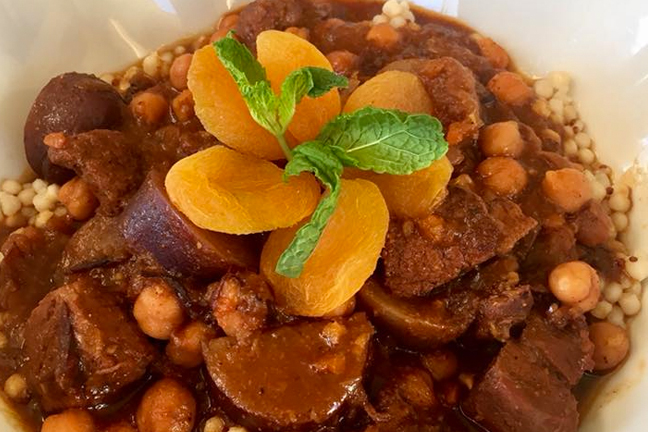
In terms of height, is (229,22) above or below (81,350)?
above

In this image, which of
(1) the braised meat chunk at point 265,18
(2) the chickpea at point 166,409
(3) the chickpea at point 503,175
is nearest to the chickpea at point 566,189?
(3) the chickpea at point 503,175

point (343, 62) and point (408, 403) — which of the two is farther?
point (343, 62)

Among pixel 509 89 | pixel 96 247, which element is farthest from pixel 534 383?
pixel 96 247

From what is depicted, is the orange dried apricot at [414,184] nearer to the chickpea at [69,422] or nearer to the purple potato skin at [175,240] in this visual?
the purple potato skin at [175,240]

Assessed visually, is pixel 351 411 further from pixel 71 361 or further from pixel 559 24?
pixel 559 24

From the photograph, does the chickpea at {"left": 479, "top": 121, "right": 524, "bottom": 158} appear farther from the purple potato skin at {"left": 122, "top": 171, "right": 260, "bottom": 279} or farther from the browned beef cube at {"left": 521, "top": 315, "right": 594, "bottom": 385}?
the purple potato skin at {"left": 122, "top": 171, "right": 260, "bottom": 279}

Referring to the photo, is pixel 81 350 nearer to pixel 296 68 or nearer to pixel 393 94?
pixel 296 68
